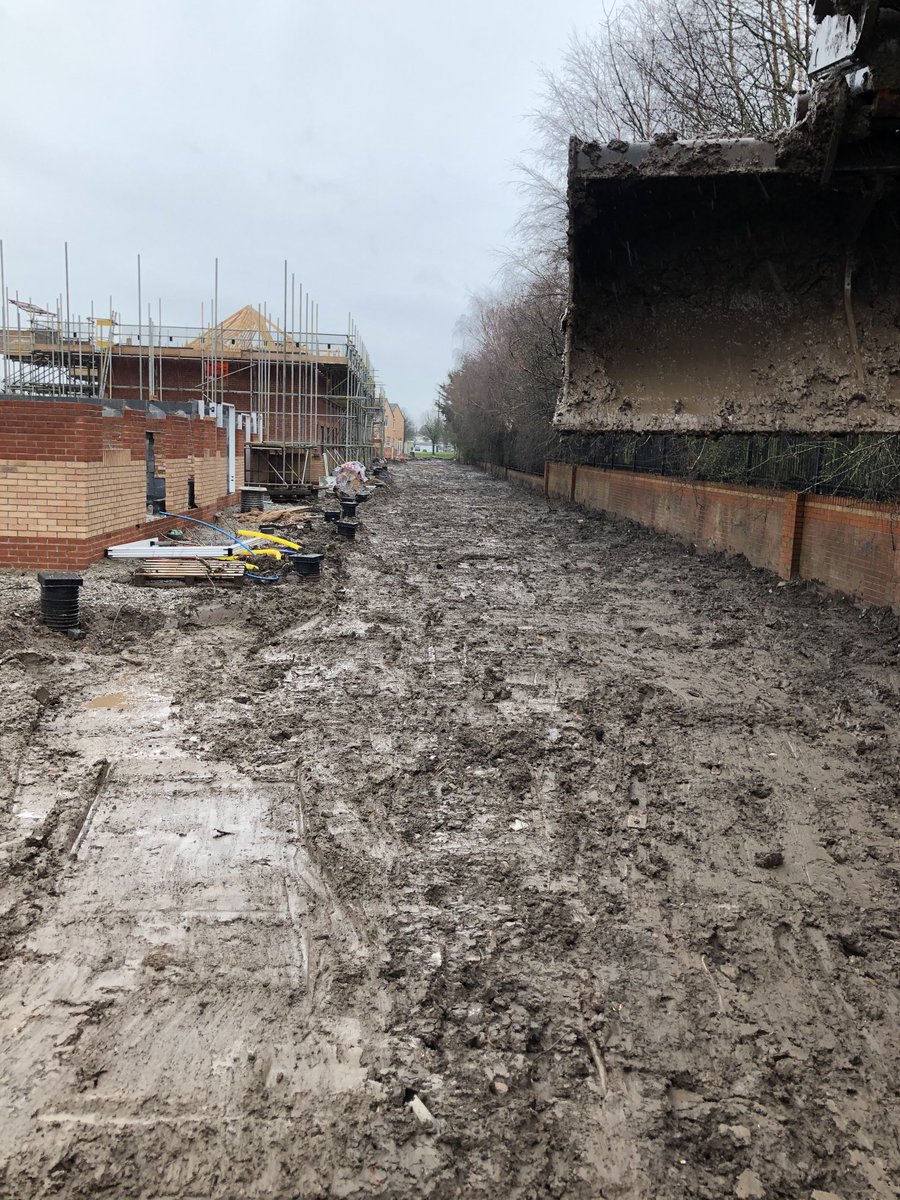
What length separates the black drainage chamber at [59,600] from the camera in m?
7.80

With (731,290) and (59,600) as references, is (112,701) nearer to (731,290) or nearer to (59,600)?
(59,600)

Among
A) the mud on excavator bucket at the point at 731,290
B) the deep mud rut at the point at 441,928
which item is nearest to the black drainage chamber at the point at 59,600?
the deep mud rut at the point at 441,928

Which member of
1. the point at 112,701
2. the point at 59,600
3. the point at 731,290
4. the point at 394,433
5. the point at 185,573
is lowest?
the point at 112,701

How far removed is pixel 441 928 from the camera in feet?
11.8

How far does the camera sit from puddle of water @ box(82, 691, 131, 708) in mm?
6266

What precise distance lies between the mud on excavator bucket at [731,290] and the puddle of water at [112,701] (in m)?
3.75

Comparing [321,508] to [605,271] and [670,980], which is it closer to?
[605,271]

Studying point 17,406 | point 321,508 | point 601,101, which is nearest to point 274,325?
point 321,508

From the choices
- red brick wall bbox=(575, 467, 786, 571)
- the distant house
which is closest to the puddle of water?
red brick wall bbox=(575, 467, 786, 571)

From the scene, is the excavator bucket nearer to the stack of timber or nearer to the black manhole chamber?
the stack of timber

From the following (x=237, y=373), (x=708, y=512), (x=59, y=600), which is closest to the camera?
(x=59, y=600)

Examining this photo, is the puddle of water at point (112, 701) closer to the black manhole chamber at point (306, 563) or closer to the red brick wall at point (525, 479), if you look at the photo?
the black manhole chamber at point (306, 563)

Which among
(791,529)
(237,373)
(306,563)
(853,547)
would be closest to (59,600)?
(306,563)

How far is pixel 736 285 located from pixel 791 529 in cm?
772
